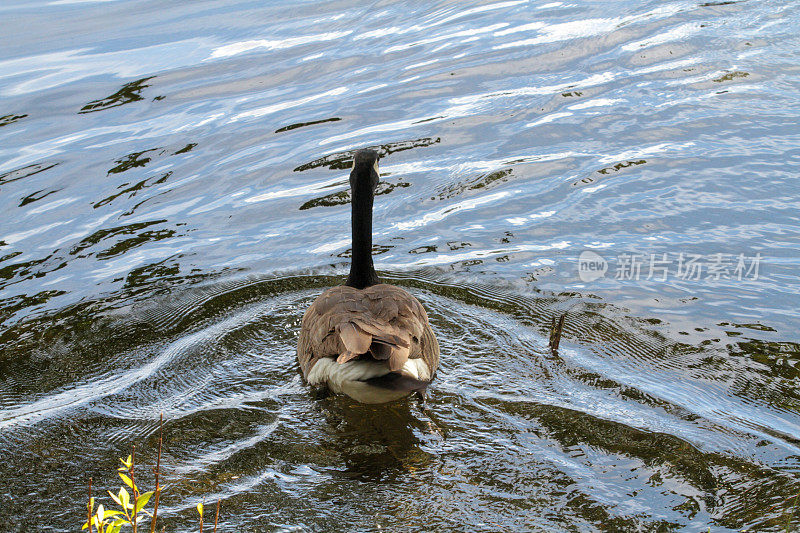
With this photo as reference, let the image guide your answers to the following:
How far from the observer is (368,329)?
536cm

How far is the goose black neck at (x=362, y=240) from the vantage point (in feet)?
23.2

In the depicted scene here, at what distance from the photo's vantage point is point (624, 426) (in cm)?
536

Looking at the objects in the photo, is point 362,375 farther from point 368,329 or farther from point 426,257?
point 426,257

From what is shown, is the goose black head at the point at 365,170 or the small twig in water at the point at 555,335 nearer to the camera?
the small twig in water at the point at 555,335

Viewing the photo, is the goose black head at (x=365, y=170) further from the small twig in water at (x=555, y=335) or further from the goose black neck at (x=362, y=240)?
the small twig in water at (x=555, y=335)

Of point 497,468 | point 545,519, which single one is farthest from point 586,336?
point 545,519

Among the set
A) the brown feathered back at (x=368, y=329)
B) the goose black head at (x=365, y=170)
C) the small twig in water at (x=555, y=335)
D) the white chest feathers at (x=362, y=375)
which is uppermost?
the goose black head at (x=365, y=170)

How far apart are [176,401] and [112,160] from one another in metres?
5.89

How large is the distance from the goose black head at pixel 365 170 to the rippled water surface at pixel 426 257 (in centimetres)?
126

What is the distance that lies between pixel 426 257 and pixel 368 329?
3072 mm

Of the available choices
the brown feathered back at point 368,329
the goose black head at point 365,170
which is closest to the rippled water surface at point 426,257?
the brown feathered back at point 368,329

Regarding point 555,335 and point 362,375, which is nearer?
point 362,375

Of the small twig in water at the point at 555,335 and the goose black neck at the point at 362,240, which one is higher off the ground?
the goose black neck at the point at 362,240

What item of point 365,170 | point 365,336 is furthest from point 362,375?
point 365,170
